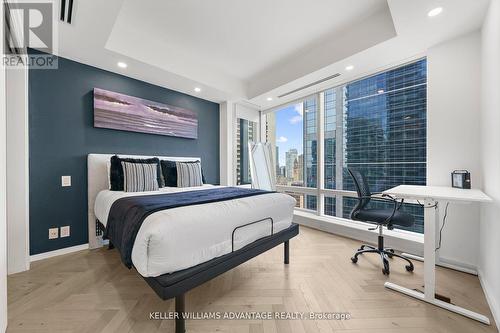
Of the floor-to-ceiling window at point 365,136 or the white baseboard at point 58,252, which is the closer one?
the white baseboard at point 58,252

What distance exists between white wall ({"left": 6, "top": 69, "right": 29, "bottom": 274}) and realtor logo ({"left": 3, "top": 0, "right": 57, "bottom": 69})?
231 mm

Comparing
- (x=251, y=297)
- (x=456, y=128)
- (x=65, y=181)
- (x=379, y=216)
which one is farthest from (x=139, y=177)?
(x=456, y=128)

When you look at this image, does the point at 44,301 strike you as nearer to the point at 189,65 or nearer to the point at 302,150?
the point at 189,65

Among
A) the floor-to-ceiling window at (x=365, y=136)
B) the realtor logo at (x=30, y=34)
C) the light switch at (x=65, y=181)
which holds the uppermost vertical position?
the realtor logo at (x=30, y=34)

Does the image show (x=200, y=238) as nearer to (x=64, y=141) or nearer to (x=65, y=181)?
(x=65, y=181)

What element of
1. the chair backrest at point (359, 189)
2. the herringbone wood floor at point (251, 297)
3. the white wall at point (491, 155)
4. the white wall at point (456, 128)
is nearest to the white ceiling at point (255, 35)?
the white wall at point (456, 128)

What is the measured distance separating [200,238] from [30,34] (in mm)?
2726

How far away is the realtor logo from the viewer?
1774mm

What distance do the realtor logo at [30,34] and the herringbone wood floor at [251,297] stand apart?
1.96 m

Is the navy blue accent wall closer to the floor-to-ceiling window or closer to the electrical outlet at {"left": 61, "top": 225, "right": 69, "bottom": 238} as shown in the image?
the electrical outlet at {"left": 61, "top": 225, "right": 69, "bottom": 238}

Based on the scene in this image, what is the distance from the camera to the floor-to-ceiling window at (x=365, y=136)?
2.73 metres

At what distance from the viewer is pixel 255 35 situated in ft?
8.61

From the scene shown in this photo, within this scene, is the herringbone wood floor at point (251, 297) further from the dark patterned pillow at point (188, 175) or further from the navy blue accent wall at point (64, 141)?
the dark patterned pillow at point (188, 175)

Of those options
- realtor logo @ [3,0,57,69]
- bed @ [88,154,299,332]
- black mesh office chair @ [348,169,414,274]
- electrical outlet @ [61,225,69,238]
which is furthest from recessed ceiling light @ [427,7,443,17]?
electrical outlet @ [61,225,69,238]
